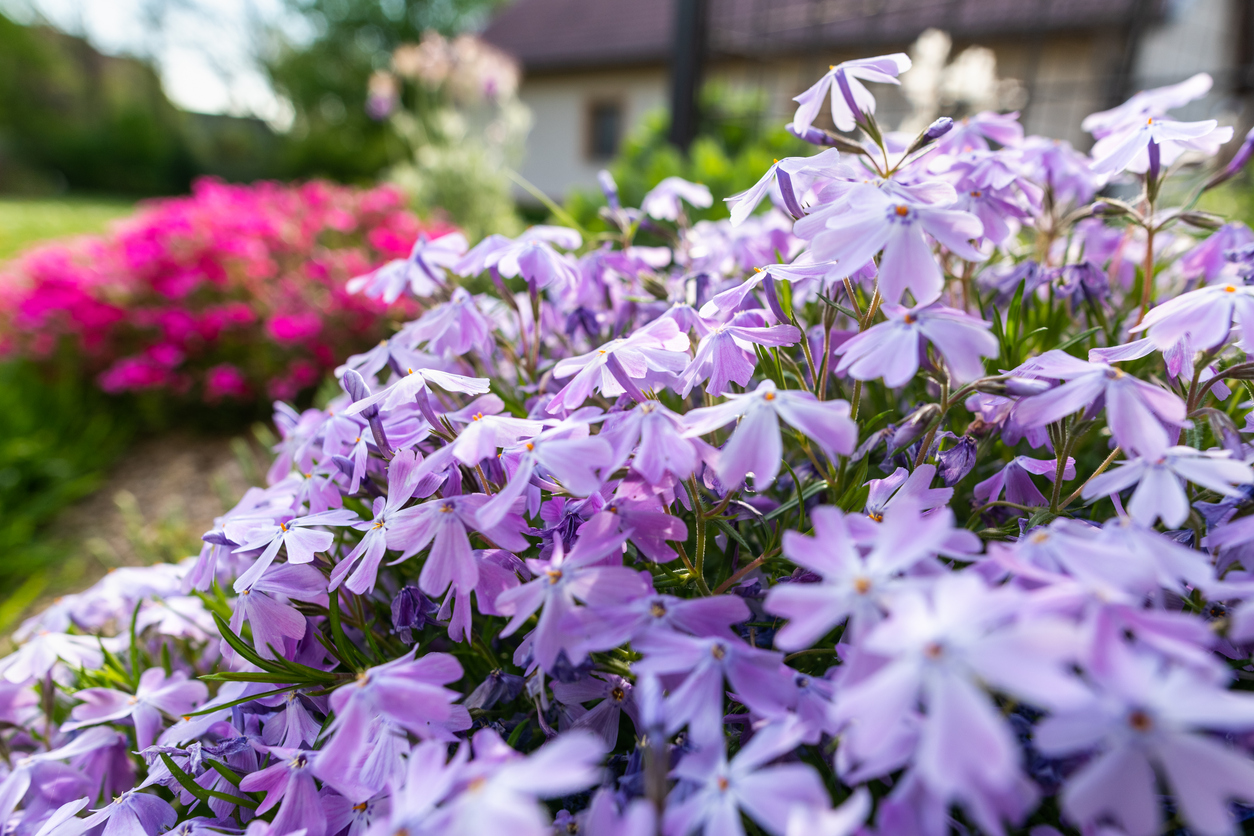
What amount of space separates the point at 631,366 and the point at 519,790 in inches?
17.5

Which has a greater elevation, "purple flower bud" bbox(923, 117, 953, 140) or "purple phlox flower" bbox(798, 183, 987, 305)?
"purple flower bud" bbox(923, 117, 953, 140)

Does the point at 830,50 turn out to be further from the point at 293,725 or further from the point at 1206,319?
the point at 293,725

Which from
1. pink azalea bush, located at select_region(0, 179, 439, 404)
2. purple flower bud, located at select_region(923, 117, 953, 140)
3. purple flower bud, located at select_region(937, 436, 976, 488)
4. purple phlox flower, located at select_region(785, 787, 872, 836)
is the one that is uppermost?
purple flower bud, located at select_region(923, 117, 953, 140)

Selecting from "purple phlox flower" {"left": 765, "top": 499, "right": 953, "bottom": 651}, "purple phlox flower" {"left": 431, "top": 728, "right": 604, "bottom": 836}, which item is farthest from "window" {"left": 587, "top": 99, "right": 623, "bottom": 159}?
"purple phlox flower" {"left": 431, "top": 728, "right": 604, "bottom": 836}

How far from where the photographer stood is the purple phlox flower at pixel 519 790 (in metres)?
0.45

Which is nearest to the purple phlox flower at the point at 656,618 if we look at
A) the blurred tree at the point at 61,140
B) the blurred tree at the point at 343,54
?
the blurred tree at the point at 343,54

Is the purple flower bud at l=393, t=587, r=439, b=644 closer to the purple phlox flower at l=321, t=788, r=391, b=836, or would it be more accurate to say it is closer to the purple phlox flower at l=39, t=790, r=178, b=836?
the purple phlox flower at l=321, t=788, r=391, b=836

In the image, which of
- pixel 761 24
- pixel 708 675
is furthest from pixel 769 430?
pixel 761 24

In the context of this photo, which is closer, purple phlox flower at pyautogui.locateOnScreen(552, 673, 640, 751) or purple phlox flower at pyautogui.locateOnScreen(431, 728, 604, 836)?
purple phlox flower at pyautogui.locateOnScreen(431, 728, 604, 836)

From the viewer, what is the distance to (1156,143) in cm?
99

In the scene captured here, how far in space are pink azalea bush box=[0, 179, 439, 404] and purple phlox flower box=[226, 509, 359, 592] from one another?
9.37ft

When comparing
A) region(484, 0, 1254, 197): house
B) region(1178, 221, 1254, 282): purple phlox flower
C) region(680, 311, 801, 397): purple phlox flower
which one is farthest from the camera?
region(484, 0, 1254, 197): house

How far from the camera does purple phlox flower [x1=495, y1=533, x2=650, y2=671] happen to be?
65 centimetres

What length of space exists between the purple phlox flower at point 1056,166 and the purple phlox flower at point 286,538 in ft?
3.80
